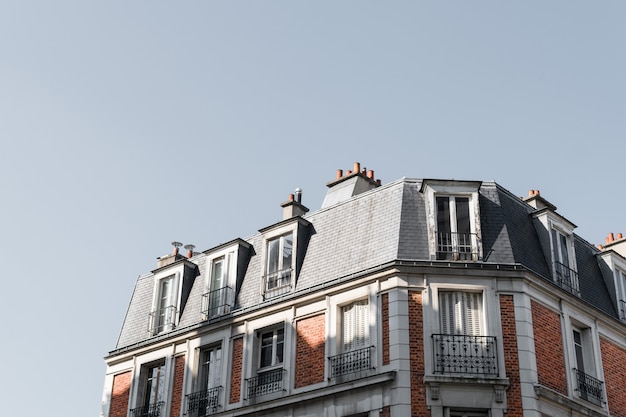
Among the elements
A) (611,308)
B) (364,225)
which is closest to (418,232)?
(364,225)

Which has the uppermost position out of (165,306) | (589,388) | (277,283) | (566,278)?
(165,306)

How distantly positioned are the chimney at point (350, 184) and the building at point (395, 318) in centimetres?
4

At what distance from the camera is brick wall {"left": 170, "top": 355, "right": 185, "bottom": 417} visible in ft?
78.8

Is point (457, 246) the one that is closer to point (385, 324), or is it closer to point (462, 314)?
point (462, 314)

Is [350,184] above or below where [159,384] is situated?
above

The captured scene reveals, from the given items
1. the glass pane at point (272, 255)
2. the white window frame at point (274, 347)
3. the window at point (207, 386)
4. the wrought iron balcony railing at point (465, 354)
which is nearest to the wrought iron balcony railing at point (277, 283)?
the glass pane at point (272, 255)

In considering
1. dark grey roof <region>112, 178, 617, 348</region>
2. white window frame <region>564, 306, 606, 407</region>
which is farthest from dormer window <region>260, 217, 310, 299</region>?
white window frame <region>564, 306, 606, 407</region>

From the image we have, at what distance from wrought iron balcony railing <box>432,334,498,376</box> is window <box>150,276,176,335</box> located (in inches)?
330

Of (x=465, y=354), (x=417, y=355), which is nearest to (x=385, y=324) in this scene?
(x=417, y=355)

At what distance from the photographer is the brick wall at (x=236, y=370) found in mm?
22797

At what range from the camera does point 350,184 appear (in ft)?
84.3

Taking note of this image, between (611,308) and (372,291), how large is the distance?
22.0 ft

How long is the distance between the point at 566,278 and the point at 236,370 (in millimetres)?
8202

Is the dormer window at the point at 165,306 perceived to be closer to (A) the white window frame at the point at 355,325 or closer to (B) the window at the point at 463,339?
(A) the white window frame at the point at 355,325
